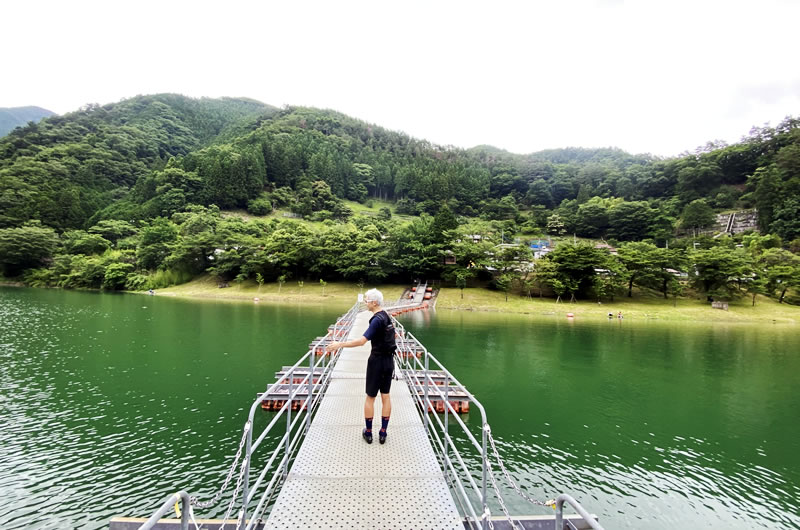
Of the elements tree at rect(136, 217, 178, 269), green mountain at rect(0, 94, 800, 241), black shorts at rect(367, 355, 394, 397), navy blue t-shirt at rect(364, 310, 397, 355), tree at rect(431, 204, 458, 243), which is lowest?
black shorts at rect(367, 355, 394, 397)

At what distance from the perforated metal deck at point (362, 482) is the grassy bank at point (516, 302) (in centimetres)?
Result: 3847

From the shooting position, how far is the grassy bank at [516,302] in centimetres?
3906

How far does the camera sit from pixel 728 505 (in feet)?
23.5

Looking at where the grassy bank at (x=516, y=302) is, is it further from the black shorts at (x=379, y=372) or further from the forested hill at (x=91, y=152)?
the forested hill at (x=91, y=152)

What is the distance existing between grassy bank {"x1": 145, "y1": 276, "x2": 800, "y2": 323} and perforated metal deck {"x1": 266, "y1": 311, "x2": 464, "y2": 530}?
3847cm

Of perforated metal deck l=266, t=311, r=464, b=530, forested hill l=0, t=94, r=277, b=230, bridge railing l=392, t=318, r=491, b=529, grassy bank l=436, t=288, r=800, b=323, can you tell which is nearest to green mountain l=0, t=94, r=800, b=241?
forested hill l=0, t=94, r=277, b=230

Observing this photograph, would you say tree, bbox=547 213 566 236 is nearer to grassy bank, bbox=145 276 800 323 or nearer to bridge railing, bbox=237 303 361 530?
grassy bank, bbox=145 276 800 323

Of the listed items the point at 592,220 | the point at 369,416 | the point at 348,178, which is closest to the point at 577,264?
the point at 592,220

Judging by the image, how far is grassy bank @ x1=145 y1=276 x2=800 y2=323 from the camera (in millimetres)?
39062

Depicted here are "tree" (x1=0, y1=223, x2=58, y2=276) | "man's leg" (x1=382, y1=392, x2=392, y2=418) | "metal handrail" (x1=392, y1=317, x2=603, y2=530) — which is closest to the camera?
"metal handrail" (x1=392, y1=317, x2=603, y2=530)

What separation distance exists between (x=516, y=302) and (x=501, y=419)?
36184 millimetres

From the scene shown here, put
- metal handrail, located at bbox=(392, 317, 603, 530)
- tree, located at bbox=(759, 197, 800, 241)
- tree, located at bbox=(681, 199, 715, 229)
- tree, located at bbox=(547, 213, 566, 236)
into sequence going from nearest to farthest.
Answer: metal handrail, located at bbox=(392, 317, 603, 530) < tree, located at bbox=(759, 197, 800, 241) < tree, located at bbox=(681, 199, 715, 229) < tree, located at bbox=(547, 213, 566, 236)

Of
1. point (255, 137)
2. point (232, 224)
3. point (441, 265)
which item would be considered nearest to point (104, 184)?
point (255, 137)

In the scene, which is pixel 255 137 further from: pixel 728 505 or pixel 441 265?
pixel 728 505
